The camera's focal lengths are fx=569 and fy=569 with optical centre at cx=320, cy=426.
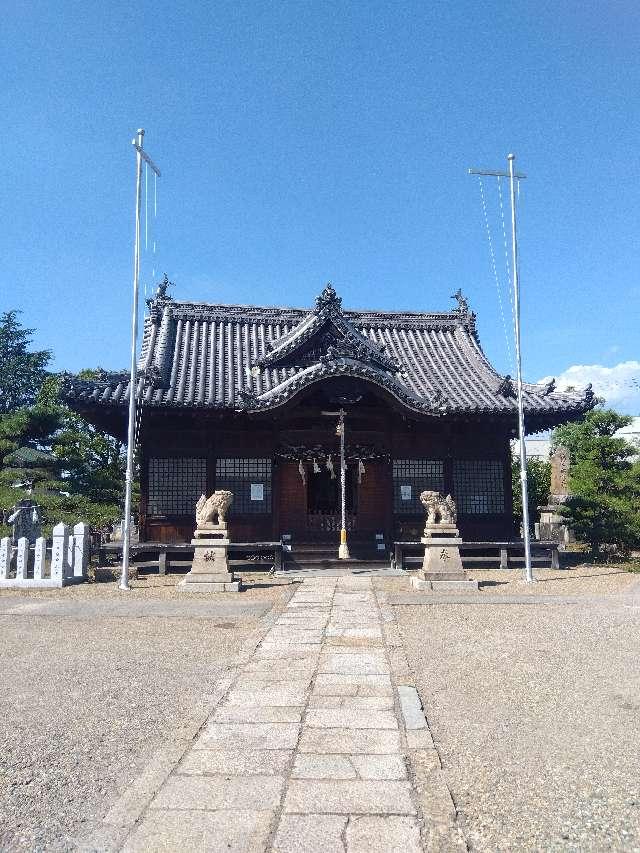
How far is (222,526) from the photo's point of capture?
1308 cm

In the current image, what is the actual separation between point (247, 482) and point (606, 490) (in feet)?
37.7

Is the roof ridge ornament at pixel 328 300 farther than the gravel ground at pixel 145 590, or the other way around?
the roof ridge ornament at pixel 328 300

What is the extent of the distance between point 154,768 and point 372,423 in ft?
47.6

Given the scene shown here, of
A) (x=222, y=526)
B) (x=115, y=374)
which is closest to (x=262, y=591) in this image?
(x=222, y=526)

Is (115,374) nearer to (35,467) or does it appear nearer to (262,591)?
(35,467)

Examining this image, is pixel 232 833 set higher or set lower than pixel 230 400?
lower

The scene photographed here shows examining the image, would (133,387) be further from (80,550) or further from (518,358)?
(518,358)

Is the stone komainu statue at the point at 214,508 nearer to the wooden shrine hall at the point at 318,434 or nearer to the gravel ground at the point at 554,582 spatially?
the wooden shrine hall at the point at 318,434

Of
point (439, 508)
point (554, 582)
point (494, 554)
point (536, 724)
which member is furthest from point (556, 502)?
point (536, 724)

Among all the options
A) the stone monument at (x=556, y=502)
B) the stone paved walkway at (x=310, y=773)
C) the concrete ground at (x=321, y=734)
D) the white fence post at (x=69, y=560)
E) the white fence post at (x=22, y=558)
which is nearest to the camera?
the stone paved walkway at (x=310, y=773)

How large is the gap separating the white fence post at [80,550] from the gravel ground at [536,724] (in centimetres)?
906

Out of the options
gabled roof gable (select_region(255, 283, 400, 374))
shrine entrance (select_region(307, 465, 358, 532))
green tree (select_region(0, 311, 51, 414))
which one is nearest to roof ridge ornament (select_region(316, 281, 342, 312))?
gabled roof gable (select_region(255, 283, 400, 374))

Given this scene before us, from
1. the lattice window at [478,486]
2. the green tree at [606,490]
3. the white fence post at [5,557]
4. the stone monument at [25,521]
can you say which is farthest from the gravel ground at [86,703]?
the green tree at [606,490]

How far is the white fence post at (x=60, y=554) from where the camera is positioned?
13703 millimetres
